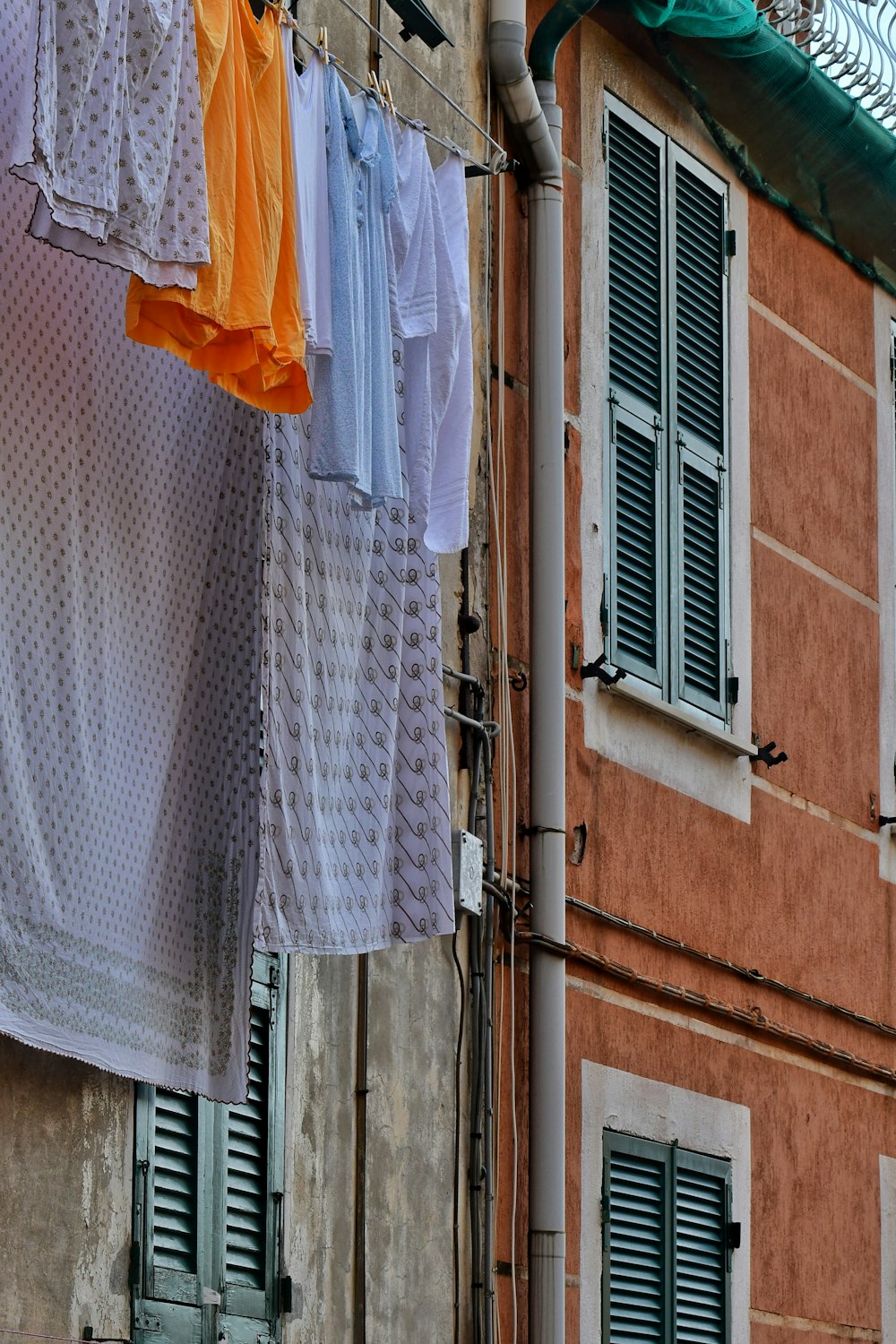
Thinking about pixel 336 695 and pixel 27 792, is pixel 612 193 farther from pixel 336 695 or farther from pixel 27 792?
pixel 27 792

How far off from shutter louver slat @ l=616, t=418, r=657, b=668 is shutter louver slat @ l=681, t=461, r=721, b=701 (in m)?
0.22

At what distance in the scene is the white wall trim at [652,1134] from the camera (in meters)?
8.24

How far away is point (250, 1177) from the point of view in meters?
6.81

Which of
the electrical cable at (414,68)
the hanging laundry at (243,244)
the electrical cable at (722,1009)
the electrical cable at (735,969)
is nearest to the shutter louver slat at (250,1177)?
the electrical cable at (722,1009)

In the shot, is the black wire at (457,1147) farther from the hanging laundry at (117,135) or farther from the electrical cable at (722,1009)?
the hanging laundry at (117,135)

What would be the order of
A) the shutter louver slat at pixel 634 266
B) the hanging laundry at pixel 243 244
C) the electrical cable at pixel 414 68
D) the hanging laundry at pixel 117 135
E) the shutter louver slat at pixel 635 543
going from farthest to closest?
the shutter louver slat at pixel 634 266 < the shutter louver slat at pixel 635 543 < the electrical cable at pixel 414 68 < the hanging laundry at pixel 243 244 < the hanging laundry at pixel 117 135

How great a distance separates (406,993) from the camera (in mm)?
7664

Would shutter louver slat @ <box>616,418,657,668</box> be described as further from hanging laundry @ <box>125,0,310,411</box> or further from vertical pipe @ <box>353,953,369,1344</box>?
hanging laundry @ <box>125,0,310,411</box>

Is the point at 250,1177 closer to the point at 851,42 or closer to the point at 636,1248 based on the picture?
the point at 636,1248

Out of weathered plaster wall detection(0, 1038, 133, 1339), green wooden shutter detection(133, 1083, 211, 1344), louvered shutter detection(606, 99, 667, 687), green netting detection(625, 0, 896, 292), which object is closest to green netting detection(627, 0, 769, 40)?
green netting detection(625, 0, 896, 292)

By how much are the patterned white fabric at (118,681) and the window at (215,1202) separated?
427mm

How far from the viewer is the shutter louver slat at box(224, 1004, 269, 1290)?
6.69 metres

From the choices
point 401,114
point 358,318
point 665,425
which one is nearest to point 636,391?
point 665,425

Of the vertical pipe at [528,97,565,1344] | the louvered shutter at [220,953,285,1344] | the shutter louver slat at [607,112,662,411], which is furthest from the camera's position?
the shutter louver slat at [607,112,662,411]
